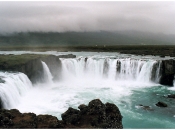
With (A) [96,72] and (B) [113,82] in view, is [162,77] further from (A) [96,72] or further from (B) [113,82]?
(A) [96,72]

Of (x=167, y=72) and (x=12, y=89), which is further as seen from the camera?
(x=167, y=72)

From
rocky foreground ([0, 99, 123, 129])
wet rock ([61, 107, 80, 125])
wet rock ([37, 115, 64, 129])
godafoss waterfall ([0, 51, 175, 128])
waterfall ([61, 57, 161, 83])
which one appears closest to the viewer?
wet rock ([37, 115, 64, 129])

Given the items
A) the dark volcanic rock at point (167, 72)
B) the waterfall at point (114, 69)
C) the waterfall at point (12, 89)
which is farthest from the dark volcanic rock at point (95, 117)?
the waterfall at point (114, 69)

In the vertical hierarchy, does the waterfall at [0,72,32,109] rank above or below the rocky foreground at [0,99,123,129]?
below

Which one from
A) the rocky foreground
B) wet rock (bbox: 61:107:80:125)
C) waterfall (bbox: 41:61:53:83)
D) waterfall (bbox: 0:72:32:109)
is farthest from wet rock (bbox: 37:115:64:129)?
waterfall (bbox: 41:61:53:83)

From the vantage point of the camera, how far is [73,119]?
9219mm

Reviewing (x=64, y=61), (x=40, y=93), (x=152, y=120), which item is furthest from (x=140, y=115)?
(x=64, y=61)

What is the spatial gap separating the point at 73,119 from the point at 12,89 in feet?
28.8

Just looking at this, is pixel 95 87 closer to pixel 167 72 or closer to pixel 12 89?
pixel 167 72

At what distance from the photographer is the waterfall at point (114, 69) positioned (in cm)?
2617

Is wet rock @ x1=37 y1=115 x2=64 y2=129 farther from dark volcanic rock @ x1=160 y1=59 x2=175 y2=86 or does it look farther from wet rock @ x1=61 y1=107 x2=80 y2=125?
dark volcanic rock @ x1=160 y1=59 x2=175 y2=86

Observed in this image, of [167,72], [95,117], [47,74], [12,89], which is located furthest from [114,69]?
[95,117]

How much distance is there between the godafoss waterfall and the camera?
14.8 metres

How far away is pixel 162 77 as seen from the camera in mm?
25328
